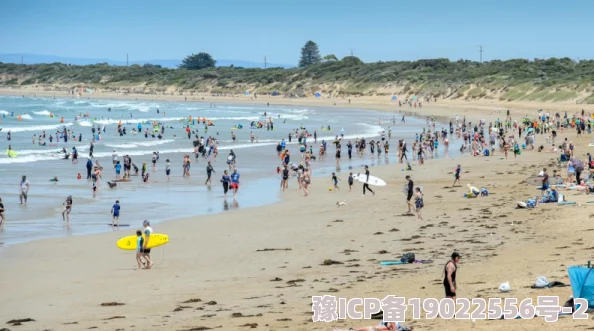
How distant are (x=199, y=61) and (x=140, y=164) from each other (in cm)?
13967

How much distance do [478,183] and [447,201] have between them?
428 centimetres

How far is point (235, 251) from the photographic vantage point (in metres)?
18.4

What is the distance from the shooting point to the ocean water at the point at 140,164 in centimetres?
2403

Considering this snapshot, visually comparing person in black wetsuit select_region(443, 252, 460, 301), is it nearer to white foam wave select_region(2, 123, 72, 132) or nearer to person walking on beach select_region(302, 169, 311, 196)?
person walking on beach select_region(302, 169, 311, 196)

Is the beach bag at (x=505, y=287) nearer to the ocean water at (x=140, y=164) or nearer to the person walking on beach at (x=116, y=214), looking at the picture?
the ocean water at (x=140, y=164)

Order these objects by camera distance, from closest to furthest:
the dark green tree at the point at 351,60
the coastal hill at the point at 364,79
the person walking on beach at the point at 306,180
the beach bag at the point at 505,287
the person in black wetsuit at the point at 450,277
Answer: the person in black wetsuit at the point at 450,277 → the beach bag at the point at 505,287 → the person walking on beach at the point at 306,180 → the coastal hill at the point at 364,79 → the dark green tree at the point at 351,60

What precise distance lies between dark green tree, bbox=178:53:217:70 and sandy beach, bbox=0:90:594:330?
5980 inches

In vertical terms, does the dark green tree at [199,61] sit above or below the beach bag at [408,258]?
above

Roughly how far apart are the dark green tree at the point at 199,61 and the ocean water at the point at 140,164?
9786cm

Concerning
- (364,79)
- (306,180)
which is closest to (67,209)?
(306,180)

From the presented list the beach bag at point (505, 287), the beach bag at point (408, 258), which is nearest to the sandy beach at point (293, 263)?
the beach bag at point (505, 287)

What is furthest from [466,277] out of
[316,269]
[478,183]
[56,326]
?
[478,183]

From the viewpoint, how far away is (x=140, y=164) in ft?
126

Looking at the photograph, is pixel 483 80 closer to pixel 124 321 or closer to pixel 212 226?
pixel 212 226
